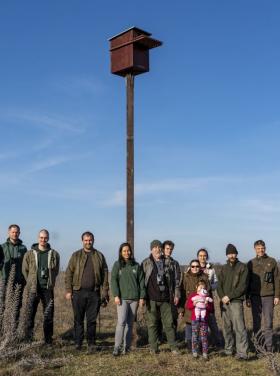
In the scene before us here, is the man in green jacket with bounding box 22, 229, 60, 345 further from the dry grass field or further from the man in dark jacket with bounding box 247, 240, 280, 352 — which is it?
the man in dark jacket with bounding box 247, 240, 280, 352

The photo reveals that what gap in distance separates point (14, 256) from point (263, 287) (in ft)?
14.7

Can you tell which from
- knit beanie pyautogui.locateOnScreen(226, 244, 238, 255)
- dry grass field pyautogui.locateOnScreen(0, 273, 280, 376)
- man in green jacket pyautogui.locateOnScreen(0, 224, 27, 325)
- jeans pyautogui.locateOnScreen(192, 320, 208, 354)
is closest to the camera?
dry grass field pyautogui.locateOnScreen(0, 273, 280, 376)

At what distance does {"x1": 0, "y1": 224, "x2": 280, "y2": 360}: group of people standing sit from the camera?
8547 millimetres

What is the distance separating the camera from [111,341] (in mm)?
9828

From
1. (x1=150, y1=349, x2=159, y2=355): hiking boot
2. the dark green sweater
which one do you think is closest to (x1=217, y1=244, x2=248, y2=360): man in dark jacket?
(x1=150, y1=349, x2=159, y2=355): hiking boot

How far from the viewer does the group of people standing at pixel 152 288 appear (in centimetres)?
855

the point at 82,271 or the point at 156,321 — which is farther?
the point at 82,271

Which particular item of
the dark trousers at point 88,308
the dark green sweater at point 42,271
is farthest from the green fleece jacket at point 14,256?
the dark trousers at point 88,308

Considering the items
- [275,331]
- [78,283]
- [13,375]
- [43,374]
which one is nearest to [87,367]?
[43,374]

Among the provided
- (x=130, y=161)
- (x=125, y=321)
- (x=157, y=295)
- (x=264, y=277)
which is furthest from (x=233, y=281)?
(x=130, y=161)

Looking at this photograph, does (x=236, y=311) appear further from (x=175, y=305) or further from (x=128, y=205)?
(x=128, y=205)

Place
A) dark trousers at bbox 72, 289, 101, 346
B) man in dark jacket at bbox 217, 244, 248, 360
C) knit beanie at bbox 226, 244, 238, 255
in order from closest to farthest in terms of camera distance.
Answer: man in dark jacket at bbox 217, 244, 248, 360
knit beanie at bbox 226, 244, 238, 255
dark trousers at bbox 72, 289, 101, 346

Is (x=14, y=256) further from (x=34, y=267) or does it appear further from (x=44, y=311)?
(x=44, y=311)

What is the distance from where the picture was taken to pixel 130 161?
10227 millimetres
